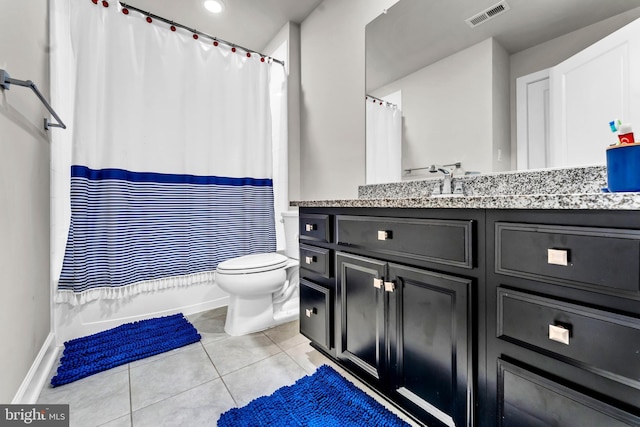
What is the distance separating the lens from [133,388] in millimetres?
1277

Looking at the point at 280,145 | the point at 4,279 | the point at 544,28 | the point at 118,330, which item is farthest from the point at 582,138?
the point at 118,330

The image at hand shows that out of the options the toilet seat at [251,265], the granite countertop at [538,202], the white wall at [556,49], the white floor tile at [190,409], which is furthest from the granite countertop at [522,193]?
the white floor tile at [190,409]

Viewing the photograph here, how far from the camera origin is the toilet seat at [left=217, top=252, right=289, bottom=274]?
5.55ft

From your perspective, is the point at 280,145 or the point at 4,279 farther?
the point at 280,145

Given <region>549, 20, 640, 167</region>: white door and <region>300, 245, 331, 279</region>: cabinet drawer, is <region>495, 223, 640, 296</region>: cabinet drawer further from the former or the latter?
<region>300, 245, 331, 279</region>: cabinet drawer

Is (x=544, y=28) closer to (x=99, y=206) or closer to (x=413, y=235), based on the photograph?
(x=413, y=235)

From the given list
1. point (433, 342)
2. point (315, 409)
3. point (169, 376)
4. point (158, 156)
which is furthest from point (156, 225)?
point (433, 342)

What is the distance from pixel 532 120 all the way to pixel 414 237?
77cm

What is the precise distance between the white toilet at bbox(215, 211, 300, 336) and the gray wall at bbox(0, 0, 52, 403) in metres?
0.86

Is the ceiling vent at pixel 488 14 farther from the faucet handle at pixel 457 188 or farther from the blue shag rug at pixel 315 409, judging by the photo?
the blue shag rug at pixel 315 409

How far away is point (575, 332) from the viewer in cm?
60

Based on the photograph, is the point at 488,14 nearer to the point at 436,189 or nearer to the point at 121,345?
the point at 436,189

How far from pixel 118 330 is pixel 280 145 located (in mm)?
1844

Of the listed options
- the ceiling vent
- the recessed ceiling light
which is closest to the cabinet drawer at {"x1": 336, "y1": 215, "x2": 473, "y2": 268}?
the ceiling vent
